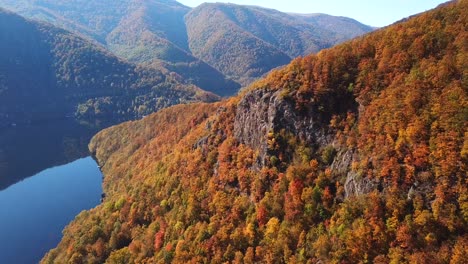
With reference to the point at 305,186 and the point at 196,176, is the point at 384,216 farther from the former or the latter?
the point at 196,176

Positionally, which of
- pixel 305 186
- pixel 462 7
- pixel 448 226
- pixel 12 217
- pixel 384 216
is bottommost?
pixel 448 226

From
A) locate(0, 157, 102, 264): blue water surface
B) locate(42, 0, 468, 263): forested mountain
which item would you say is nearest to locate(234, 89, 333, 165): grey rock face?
locate(42, 0, 468, 263): forested mountain

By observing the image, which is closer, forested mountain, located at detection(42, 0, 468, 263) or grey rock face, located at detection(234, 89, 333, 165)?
forested mountain, located at detection(42, 0, 468, 263)

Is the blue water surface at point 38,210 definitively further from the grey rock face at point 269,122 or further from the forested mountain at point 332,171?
the grey rock face at point 269,122

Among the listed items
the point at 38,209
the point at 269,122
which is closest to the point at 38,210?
the point at 38,209

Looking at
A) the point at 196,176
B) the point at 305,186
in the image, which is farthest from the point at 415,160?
→ the point at 196,176

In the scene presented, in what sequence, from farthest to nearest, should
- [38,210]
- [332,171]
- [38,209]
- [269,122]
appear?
[38,209] < [38,210] < [269,122] < [332,171]

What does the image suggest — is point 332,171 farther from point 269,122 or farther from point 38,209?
point 38,209

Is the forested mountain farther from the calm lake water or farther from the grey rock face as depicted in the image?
the calm lake water
